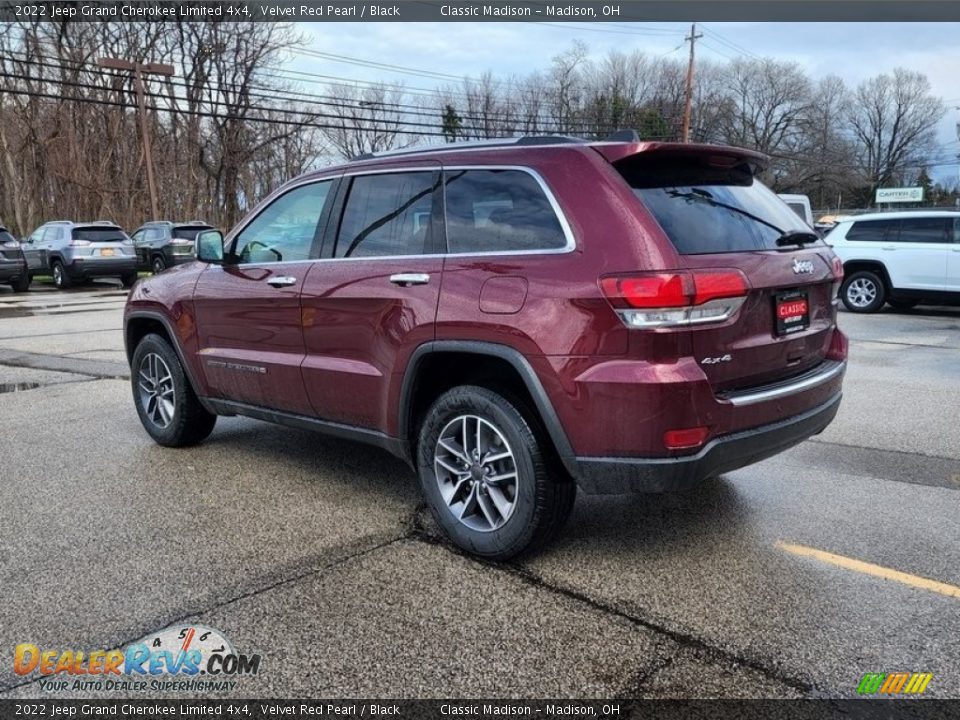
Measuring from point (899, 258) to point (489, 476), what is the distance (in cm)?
1249

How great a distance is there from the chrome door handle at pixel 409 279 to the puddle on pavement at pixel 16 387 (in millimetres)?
5537

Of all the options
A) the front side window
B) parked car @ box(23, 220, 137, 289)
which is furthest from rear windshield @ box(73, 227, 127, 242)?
the front side window

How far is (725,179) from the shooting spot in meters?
3.62

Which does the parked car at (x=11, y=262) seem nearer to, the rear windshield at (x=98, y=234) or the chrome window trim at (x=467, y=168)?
the rear windshield at (x=98, y=234)

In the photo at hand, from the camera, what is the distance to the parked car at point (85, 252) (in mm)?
20781

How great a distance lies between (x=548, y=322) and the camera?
3.12 m

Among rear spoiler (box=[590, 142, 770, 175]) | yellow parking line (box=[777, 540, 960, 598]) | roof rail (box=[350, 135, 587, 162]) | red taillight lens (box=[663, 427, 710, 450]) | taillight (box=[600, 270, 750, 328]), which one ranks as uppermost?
roof rail (box=[350, 135, 587, 162])

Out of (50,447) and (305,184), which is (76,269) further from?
(305,184)

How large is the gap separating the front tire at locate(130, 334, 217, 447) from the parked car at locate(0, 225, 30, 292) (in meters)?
16.7

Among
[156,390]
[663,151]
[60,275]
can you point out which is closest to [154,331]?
[156,390]

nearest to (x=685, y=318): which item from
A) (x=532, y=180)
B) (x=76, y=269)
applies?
(x=532, y=180)

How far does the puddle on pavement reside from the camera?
7.48 metres

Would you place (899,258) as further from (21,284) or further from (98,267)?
(21,284)

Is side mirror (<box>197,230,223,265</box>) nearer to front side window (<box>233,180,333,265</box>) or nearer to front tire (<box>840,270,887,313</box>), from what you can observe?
front side window (<box>233,180,333,265</box>)
